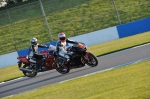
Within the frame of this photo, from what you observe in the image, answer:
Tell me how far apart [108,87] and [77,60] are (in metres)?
5.82

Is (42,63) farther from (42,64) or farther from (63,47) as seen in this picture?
(63,47)

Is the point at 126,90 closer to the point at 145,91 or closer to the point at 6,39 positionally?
the point at 145,91

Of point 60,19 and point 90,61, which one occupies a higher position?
point 60,19

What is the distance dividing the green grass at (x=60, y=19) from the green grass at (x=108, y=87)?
61.8 feet

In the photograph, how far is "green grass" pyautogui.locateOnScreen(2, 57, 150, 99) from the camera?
934 cm

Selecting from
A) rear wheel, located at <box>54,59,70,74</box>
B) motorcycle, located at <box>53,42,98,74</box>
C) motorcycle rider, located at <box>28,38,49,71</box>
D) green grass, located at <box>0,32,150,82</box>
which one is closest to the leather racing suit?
motorcycle, located at <box>53,42,98,74</box>

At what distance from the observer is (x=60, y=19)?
117ft

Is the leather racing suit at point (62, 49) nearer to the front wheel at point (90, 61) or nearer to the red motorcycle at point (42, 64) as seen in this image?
the front wheel at point (90, 61)

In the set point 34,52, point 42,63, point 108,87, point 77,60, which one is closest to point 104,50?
point 34,52

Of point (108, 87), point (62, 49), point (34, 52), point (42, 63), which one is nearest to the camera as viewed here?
point (108, 87)

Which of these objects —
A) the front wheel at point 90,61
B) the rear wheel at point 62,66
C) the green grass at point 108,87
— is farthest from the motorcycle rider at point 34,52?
the green grass at point 108,87

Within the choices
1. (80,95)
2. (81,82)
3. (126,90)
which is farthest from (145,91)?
(81,82)

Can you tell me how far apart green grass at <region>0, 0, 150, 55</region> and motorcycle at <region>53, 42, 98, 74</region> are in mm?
14900

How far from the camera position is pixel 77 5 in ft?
119
